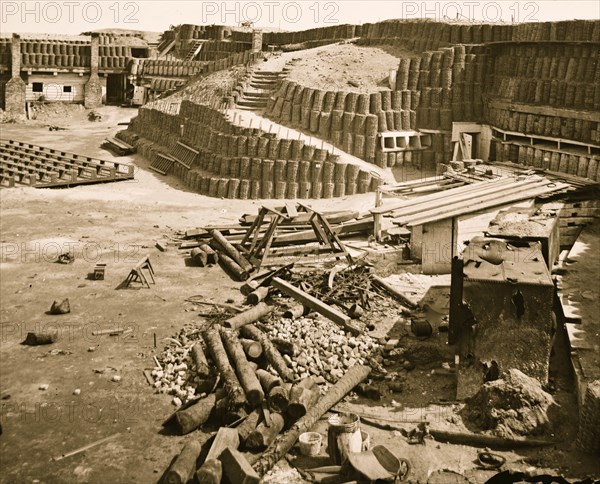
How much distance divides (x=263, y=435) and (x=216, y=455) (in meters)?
0.79

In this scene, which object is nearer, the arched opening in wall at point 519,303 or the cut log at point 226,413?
the cut log at point 226,413

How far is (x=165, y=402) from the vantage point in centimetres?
1095

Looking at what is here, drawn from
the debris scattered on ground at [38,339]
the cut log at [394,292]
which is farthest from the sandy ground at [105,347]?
the cut log at [394,292]

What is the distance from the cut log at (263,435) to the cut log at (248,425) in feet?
0.25

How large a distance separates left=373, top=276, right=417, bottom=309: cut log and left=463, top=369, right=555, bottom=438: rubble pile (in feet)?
15.7

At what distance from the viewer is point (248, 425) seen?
9664 mm

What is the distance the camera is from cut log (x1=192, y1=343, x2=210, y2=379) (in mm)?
11383

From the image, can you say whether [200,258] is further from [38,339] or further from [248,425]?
[248,425]

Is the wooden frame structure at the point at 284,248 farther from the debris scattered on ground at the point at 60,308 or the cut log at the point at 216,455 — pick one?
the cut log at the point at 216,455

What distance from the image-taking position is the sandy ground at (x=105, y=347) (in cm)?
924

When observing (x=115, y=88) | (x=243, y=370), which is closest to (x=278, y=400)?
(x=243, y=370)

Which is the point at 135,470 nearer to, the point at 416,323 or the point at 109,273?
the point at 416,323

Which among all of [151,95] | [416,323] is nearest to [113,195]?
[416,323]

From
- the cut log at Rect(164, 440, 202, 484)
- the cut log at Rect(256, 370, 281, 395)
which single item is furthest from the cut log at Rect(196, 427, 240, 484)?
the cut log at Rect(256, 370, 281, 395)
